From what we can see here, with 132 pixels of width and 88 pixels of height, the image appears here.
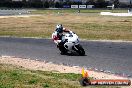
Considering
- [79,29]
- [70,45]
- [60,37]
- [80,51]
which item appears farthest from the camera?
[79,29]

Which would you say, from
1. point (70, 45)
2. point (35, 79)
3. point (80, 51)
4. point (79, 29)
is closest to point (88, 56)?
point (80, 51)

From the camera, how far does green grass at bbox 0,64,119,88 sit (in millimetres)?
11277

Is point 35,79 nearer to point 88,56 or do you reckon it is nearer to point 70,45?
point 88,56

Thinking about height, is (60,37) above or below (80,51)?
above

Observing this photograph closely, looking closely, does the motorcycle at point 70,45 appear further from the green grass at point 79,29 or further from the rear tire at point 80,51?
the green grass at point 79,29

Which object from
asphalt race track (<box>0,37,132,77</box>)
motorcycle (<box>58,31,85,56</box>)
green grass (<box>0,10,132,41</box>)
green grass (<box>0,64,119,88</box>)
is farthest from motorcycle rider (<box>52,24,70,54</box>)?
green grass (<box>0,10,132,41</box>)

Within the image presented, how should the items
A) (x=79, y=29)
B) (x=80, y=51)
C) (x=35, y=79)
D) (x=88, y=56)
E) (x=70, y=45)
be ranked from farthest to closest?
1. (x=79, y=29)
2. (x=70, y=45)
3. (x=80, y=51)
4. (x=88, y=56)
5. (x=35, y=79)

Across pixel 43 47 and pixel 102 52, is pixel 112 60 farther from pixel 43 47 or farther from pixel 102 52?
pixel 43 47

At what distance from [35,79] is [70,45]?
793 cm

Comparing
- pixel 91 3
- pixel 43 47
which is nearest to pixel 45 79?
pixel 43 47

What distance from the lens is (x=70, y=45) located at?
20.0 meters

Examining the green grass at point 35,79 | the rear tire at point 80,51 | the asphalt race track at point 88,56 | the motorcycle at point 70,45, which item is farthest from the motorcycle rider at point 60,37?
the green grass at point 35,79

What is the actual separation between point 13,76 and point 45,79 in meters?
1.09

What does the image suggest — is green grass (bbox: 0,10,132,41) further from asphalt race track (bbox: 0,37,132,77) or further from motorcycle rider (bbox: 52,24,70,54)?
motorcycle rider (bbox: 52,24,70,54)
